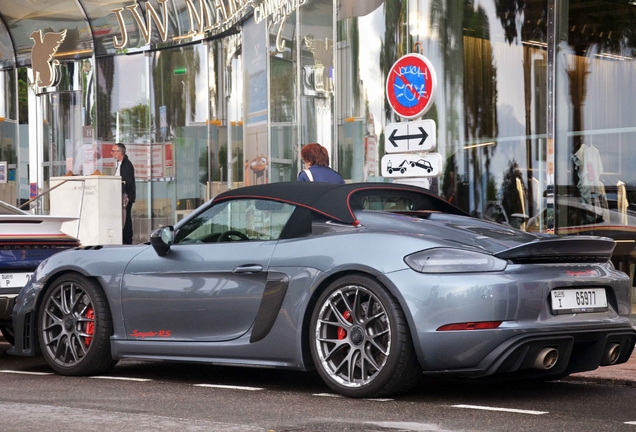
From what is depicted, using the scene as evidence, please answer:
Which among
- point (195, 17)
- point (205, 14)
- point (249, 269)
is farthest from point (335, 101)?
A: point (249, 269)

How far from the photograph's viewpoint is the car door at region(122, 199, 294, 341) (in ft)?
21.1

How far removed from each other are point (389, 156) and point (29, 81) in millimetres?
12577

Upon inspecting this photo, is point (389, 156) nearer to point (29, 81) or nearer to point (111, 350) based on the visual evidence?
point (111, 350)

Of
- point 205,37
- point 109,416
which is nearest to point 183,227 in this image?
point 109,416

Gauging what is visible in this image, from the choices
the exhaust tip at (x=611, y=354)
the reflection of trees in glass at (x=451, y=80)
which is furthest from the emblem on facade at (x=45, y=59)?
the exhaust tip at (x=611, y=354)

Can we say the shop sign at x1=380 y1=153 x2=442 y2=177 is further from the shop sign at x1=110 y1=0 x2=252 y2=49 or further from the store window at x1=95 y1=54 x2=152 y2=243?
the store window at x1=95 y1=54 x2=152 y2=243

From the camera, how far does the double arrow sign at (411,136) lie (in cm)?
1125

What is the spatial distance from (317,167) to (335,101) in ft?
16.7

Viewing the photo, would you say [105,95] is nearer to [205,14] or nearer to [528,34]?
[205,14]

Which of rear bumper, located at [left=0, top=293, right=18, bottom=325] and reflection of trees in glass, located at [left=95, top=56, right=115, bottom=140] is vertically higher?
reflection of trees in glass, located at [left=95, top=56, right=115, bottom=140]

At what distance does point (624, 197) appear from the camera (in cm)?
1142

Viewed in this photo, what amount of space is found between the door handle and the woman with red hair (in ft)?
11.2

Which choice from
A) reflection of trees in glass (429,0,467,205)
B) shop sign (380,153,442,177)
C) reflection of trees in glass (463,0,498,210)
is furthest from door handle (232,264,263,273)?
reflection of trees in glass (429,0,467,205)

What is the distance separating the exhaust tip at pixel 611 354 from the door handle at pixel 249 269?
1.95 metres
